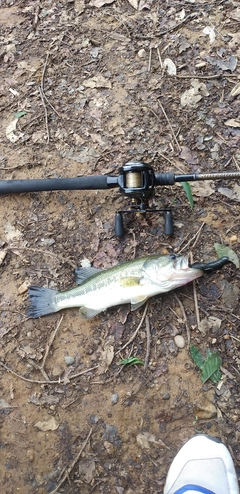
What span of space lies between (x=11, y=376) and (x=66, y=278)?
2.84 ft

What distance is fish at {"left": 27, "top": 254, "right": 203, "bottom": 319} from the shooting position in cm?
328

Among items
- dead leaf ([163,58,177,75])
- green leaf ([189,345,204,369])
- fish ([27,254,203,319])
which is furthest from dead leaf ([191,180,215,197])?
green leaf ([189,345,204,369])

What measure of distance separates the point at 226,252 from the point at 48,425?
188 centimetres

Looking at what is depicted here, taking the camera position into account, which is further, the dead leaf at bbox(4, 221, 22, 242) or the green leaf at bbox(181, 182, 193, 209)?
the dead leaf at bbox(4, 221, 22, 242)

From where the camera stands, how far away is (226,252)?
3537 millimetres

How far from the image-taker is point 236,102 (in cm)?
389

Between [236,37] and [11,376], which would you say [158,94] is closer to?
[236,37]

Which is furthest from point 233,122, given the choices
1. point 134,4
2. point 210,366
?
point 210,366

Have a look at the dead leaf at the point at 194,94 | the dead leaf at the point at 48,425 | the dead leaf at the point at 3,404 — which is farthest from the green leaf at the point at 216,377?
the dead leaf at the point at 194,94

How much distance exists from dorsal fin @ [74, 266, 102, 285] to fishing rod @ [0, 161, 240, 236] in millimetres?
348

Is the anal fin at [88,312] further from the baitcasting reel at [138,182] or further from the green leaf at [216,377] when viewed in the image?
the green leaf at [216,377]

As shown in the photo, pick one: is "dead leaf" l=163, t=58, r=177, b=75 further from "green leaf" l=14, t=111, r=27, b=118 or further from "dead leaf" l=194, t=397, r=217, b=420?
"dead leaf" l=194, t=397, r=217, b=420

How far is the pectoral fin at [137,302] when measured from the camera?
133 inches

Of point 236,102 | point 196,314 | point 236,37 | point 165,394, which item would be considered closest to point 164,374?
point 165,394
